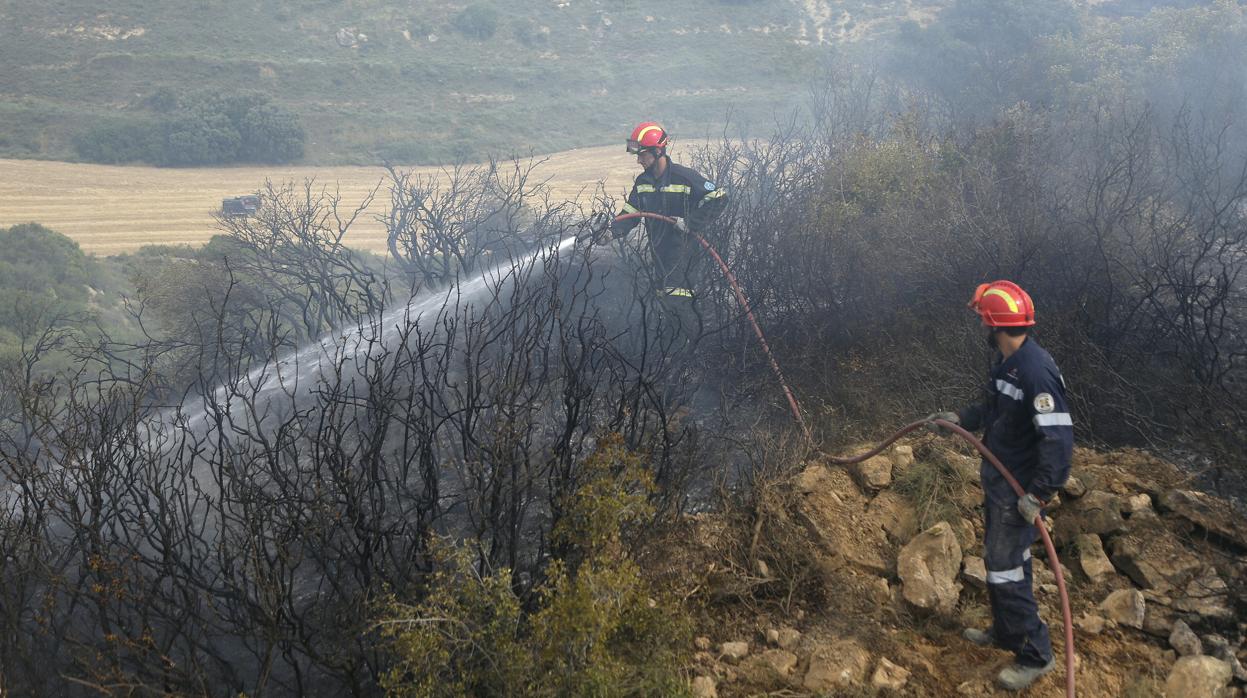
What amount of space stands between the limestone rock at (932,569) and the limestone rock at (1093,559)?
0.61m

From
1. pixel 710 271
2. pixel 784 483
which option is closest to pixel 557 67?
pixel 710 271

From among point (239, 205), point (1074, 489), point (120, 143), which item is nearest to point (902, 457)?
point (1074, 489)

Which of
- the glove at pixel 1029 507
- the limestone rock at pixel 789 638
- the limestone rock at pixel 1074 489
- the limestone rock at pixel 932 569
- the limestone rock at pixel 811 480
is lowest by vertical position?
the limestone rock at pixel 789 638

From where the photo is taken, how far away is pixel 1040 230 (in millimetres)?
7605

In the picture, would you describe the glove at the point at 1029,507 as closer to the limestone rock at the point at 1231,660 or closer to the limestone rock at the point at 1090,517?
the limestone rock at the point at 1231,660

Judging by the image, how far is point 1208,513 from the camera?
4.28 meters

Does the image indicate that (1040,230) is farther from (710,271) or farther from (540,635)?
(540,635)

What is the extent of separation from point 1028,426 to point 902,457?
1423 mm

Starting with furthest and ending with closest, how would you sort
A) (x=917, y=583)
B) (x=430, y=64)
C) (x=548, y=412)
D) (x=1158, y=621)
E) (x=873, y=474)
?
(x=430, y=64)
(x=548, y=412)
(x=873, y=474)
(x=917, y=583)
(x=1158, y=621)

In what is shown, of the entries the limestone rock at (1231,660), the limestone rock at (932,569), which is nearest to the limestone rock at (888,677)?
the limestone rock at (932,569)

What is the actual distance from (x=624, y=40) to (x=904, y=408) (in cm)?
3922

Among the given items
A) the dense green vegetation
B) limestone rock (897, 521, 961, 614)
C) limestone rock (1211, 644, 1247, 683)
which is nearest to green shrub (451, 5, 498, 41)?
the dense green vegetation

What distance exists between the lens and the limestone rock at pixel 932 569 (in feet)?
12.9

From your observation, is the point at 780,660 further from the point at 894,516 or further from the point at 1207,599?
→ the point at 1207,599
